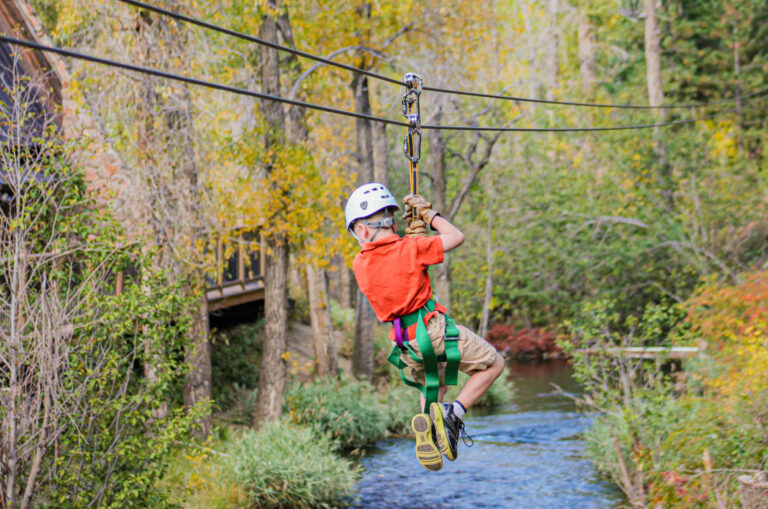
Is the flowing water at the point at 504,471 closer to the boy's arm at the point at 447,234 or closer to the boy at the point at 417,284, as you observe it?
the boy at the point at 417,284

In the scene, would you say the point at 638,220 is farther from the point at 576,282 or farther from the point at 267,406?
the point at 267,406

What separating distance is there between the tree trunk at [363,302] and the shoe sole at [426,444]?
14424 mm

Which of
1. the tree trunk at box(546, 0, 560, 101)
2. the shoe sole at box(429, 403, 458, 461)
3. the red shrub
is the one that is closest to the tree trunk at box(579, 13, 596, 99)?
the tree trunk at box(546, 0, 560, 101)

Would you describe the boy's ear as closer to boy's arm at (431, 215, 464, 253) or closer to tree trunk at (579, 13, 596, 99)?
boy's arm at (431, 215, 464, 253)

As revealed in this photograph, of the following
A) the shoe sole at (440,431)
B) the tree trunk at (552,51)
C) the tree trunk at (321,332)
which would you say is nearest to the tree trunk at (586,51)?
the tree trunk at (552,51)

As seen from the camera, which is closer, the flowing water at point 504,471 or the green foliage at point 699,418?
the green foliage at point 699,418

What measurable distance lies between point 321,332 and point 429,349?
47.2ft

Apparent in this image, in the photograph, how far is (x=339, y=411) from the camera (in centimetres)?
1636

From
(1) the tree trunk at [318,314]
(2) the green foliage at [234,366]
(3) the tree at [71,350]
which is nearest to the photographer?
(3) the tree at [71,350]

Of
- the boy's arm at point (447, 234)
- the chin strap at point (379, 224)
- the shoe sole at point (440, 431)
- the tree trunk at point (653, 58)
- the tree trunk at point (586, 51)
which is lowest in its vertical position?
the shoe sole at point (440, 431)

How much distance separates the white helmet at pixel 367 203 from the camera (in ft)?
16.5

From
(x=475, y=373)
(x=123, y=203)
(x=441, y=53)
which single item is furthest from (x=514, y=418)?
(x=475, y=373)

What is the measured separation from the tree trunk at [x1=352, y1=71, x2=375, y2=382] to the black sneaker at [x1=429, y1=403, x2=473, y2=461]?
1432 centimetres

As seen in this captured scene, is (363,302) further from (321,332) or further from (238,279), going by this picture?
(238,279)
